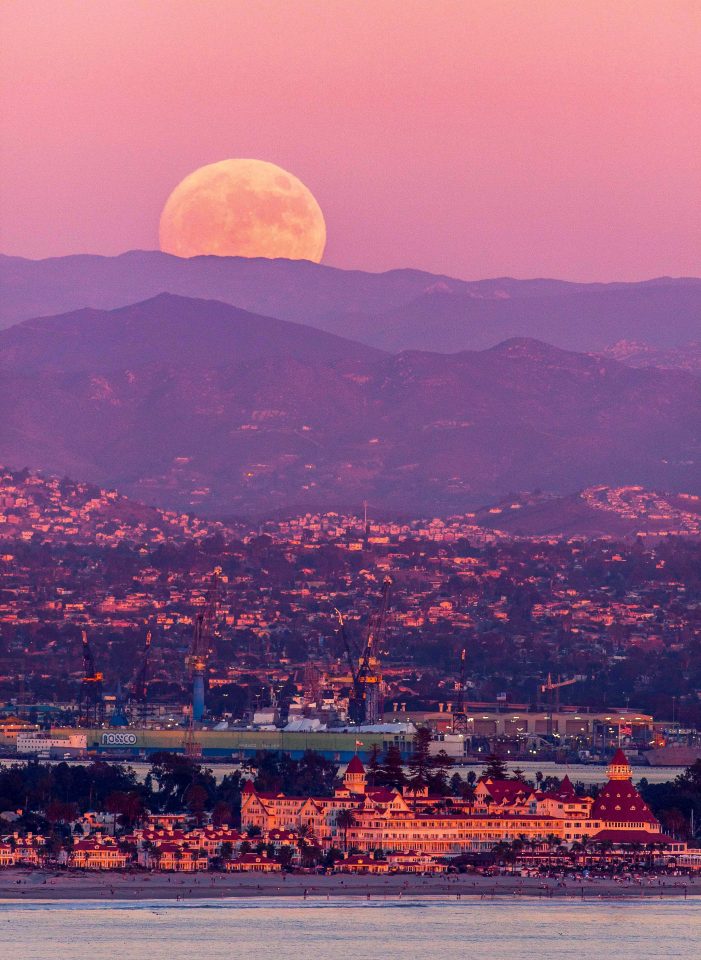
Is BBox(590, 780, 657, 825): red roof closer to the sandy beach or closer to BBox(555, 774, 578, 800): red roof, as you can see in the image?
BBox(555, 774, 578, 800): red roof

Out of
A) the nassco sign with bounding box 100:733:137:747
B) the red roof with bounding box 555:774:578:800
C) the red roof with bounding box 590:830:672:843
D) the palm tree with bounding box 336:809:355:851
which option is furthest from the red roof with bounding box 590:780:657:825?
the nassco sign with bounding box 100:733:137:747

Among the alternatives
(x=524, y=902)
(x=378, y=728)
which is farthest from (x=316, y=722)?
(x=524, y=902)

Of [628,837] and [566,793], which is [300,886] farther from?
[566,793]

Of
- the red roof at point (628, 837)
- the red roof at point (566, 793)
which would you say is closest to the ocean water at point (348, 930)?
the red roof at point (628, 837)

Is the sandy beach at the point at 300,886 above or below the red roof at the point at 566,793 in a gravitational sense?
below

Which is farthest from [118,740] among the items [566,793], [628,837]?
[628,837]

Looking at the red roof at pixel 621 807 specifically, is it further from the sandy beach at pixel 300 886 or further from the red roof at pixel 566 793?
the sandy beach at pixel 300 886

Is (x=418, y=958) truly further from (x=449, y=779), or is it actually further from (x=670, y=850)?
(x=449, y=779)
